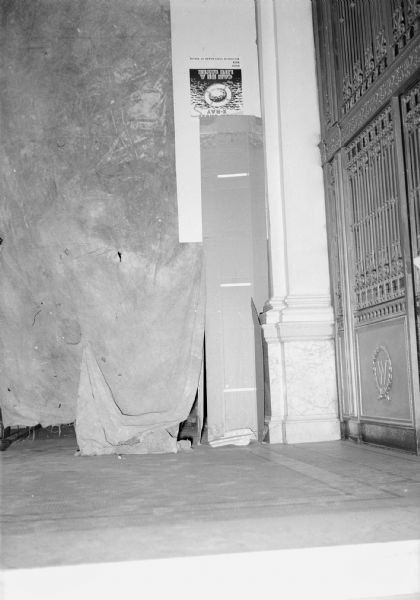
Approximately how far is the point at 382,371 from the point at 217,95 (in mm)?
2439

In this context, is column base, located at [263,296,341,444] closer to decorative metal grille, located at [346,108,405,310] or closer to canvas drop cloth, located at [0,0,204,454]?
decorative metal grille, located at [346,108,405,310]

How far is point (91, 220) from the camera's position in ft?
15.9

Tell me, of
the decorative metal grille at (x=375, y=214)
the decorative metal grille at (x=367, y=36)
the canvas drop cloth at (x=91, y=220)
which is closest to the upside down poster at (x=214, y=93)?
the canvas drop cloth at (x=91, y=220)

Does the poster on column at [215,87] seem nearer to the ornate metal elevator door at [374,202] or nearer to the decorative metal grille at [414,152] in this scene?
the ornate metal elevator door at [374,202]

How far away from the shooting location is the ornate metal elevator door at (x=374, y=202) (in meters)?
3.59

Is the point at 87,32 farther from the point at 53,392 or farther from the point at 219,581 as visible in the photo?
the point at 219,581

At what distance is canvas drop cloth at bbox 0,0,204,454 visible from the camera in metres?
4.70

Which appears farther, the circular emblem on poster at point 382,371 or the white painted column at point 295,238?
the white painted column at point 295,238

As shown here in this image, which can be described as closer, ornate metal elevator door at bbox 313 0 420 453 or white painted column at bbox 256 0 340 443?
ornate metal elevator door at bbox 313 0 420 453

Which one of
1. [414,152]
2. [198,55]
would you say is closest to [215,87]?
[198,55]

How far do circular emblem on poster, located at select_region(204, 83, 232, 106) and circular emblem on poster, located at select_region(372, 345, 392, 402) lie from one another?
226 cm

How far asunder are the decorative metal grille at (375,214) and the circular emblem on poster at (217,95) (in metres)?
1.13

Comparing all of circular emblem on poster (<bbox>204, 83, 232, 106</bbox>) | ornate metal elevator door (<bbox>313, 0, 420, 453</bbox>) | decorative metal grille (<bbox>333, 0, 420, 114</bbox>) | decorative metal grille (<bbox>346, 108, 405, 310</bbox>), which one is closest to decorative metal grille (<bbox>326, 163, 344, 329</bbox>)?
ornate metal elevator door (<bbox>313, 0, 420, 453</bbox>)

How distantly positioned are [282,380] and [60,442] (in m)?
1.92
